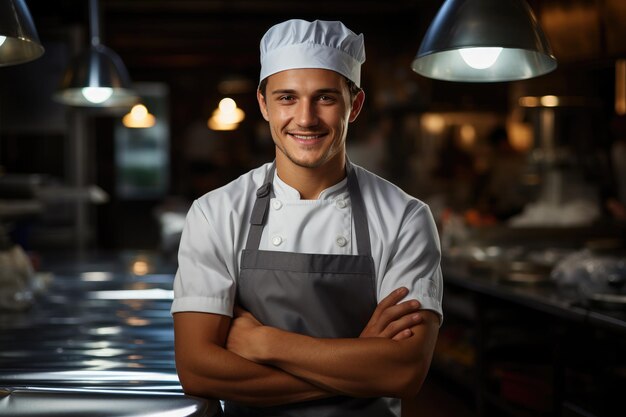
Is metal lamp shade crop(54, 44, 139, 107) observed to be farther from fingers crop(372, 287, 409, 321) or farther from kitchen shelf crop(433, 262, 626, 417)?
fingers crop(372, 287, 409, 321)

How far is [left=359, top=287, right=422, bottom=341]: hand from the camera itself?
5.17ft

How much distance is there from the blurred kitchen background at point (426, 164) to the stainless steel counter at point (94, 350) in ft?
0.24

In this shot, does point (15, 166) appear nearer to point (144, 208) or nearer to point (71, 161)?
point (71, 161)

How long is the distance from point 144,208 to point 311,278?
10478 mm

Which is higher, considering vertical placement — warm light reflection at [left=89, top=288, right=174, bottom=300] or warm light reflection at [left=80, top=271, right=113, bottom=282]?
warm light reflection at [left=80, top=271, right=113, bottom=282]

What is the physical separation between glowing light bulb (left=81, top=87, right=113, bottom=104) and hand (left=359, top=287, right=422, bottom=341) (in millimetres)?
2833

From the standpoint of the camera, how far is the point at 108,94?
4.14 m

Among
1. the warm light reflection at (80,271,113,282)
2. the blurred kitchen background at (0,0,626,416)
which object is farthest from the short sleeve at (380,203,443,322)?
the warm light reflection at (80,271,113,282)

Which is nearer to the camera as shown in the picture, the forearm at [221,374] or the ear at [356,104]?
the forearm at [221,374]

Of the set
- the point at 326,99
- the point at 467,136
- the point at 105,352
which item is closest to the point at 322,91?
the point at 326,99

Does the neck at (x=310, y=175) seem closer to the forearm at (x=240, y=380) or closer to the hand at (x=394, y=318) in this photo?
the hand at (x=394, y=318)

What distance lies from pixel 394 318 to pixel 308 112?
1.50ft

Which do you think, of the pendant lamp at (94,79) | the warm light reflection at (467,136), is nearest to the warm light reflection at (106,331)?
the pendant lamp at (94,79)

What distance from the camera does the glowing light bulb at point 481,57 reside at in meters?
2.37
